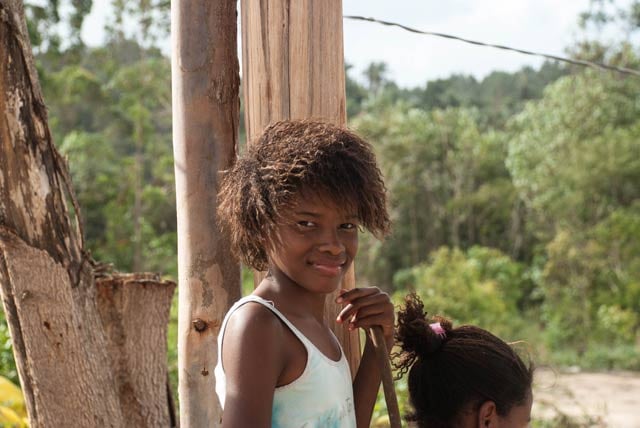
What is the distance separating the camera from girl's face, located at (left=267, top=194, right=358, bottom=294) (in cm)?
144

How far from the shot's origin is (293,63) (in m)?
1.74

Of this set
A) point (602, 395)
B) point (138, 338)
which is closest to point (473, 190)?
point (602, 395)

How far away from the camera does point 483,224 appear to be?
62.2 feet

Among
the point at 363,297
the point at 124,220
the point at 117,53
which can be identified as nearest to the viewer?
the point at 363,297

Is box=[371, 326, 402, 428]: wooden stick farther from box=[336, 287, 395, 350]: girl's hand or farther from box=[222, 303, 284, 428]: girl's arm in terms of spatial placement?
box=[222, 303, 284, 428]: girl's arm

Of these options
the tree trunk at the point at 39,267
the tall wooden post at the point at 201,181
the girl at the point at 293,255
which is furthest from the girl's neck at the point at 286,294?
the tree trunk at the point at 39,267

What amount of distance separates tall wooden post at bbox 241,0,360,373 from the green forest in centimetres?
828

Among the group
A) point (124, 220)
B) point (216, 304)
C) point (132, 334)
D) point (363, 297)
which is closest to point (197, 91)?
point (216, 304)

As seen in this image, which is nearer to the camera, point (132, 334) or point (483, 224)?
point (132, 334)

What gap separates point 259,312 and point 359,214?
254 mm

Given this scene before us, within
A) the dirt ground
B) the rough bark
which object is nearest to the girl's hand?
the rough bark

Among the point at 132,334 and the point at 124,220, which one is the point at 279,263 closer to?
the point at 132,334

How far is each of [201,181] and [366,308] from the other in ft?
1.53

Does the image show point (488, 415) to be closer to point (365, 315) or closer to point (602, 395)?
point (365, 315)
